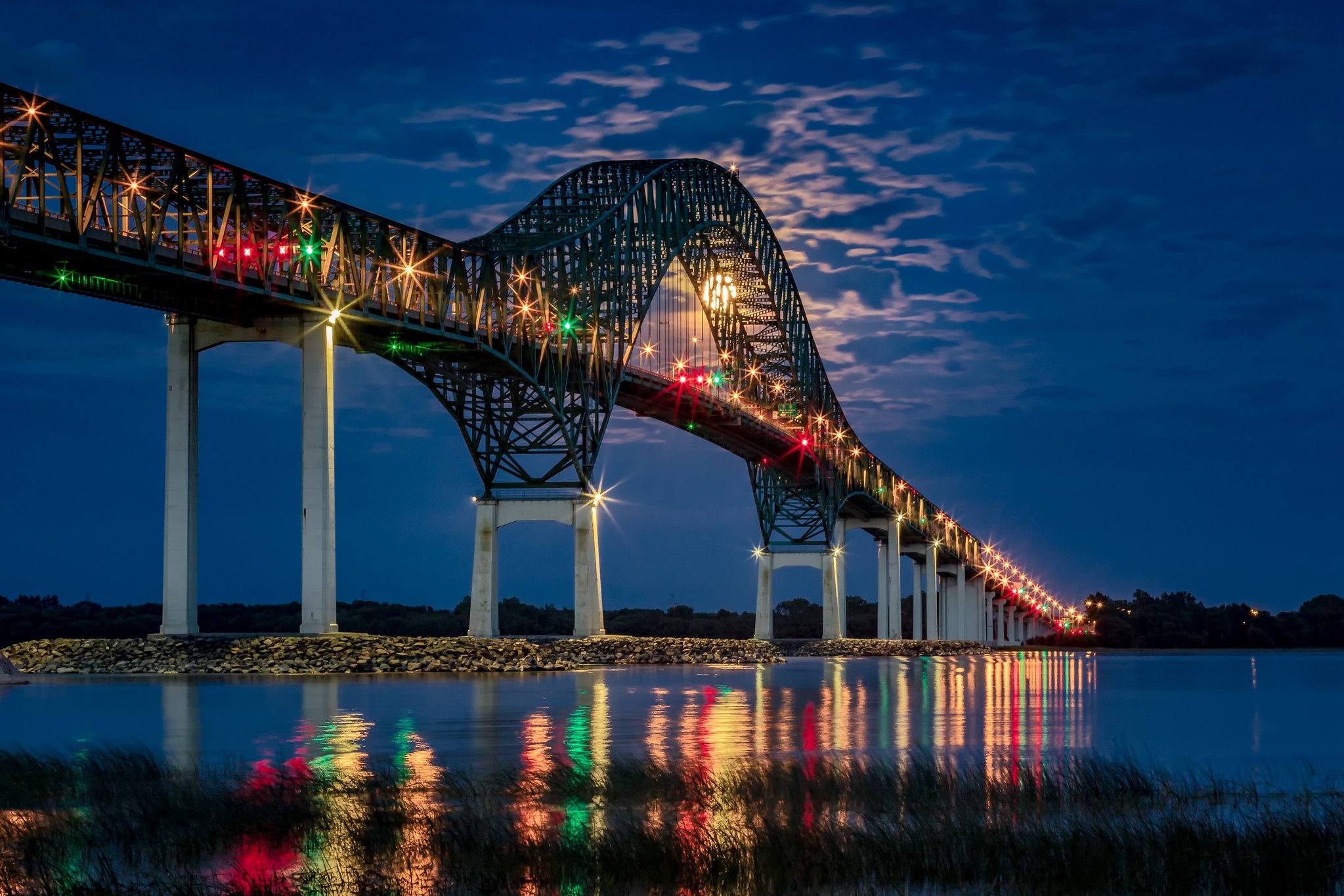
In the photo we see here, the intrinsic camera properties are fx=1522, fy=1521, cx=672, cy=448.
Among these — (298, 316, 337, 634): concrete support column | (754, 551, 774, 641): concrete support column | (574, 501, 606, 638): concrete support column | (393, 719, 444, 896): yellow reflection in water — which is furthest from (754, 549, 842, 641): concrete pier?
(393, 719, 444, 896): yellow reflection in water

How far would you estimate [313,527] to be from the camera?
52875 millimetres

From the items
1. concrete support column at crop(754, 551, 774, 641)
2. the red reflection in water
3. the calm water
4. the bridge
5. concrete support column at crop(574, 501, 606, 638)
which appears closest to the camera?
the red reflection in water

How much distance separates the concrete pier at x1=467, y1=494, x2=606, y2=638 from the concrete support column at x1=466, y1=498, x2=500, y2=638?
0.03m

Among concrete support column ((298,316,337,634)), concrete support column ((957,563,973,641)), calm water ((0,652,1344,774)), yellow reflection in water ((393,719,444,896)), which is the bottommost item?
concrete support column ((957,563,973,641))

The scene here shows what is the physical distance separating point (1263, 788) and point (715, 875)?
12691 millimetres

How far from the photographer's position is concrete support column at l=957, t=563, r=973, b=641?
185000 mm

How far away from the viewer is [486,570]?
7750cm

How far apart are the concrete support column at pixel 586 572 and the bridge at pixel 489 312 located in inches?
5.3

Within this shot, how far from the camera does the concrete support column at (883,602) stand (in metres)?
140

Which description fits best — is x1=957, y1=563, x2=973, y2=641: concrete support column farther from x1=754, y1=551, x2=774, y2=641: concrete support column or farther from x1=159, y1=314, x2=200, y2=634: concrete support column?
x1=159, y1=314, x2=200, y2=634: concrete support column

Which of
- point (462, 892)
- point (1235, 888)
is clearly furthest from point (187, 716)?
point (1235, 888)

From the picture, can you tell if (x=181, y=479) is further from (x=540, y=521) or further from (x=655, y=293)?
(x=655, y=293)

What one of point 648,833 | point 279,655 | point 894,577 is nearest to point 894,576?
point 894,577

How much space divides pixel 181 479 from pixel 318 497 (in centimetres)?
463
